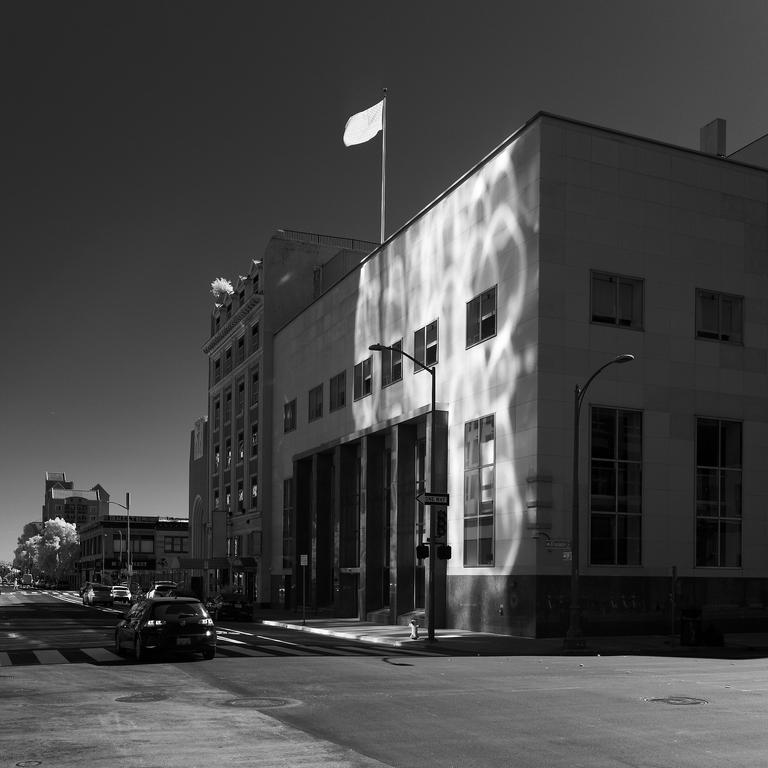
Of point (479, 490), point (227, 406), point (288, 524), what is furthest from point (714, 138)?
point (227, 406)

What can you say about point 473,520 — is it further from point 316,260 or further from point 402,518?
point 316,260

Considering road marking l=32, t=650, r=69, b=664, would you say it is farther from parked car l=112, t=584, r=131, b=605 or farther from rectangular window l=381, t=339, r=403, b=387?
parked car l=112, t=584, r=131, b=605

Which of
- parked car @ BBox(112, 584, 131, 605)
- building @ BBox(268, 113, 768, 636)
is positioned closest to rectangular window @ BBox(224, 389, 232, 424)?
parked car @ BBox(112, 584, 131, 605)

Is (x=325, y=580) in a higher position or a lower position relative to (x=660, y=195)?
lower

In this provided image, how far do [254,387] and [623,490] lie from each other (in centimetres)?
4631

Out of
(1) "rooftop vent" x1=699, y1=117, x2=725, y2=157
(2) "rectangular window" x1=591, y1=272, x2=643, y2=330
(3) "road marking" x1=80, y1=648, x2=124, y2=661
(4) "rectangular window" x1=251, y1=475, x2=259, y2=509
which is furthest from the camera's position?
(4) "rectangular window" x1=251, y1=475, x2=259, y2=509

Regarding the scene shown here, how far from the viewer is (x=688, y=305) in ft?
128

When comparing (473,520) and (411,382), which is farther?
(411,382)

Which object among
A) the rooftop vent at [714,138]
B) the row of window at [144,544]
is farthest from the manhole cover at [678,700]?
the row of window at [144,544]

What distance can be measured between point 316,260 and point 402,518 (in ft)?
119

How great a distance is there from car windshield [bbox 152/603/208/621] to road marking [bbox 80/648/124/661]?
1794mm

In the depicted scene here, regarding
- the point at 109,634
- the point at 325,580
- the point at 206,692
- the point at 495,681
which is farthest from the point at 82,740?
the point at 325,580

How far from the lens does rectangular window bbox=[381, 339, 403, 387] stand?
48500 millimetres

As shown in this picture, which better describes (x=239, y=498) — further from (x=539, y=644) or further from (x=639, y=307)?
(x=539, y=644)
